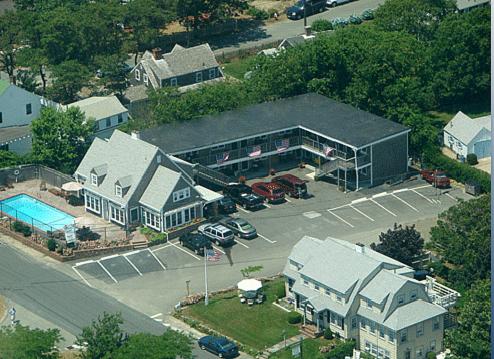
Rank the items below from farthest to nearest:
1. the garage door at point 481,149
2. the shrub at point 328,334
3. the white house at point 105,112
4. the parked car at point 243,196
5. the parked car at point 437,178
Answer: the white house at point 105,112, the garage door at point 481,149, the parked car at point 437,178, the parked car at point 243,196, the shrub at point 328,334

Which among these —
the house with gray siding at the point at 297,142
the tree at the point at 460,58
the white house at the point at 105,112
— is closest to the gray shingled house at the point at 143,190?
the house with gray siding at the point at 297,142

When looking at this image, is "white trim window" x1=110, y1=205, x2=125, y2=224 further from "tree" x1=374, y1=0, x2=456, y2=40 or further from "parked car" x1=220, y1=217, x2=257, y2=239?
"tree" x1=374, y1=0, x2=456, y2=40

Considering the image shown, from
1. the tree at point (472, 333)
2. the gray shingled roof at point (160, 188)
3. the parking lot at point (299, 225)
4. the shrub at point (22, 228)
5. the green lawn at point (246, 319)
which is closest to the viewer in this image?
the tree at point (472, 333)

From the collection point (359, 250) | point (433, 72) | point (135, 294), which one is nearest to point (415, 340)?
point (359, 250)

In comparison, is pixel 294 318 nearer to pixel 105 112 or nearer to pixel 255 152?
pixel 255 152

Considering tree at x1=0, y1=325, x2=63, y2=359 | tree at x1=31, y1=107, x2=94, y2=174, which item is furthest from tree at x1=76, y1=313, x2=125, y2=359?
tree at x1=31, y1=107, x2=94, y2=174

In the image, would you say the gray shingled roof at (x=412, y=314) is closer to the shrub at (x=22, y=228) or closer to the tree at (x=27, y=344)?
the tree at (x=27, y=344)
